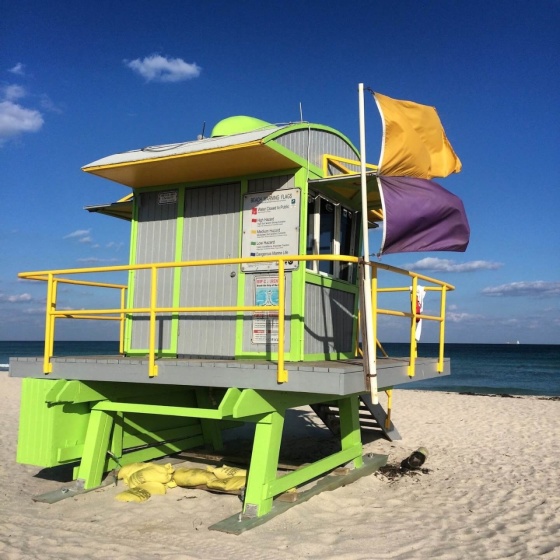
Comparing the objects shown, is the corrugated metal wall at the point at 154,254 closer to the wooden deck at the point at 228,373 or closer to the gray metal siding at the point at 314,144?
the wooden deck at the point at 228,373

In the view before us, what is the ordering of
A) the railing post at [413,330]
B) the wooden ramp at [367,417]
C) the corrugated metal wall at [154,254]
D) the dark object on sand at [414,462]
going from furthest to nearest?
the wooden ramp at [367,417]
the dark object on sand at [414,462]
the corrugated metal wall at [154,254]
the railing post at [413,330]

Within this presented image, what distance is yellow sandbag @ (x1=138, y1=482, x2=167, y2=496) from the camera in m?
7.25

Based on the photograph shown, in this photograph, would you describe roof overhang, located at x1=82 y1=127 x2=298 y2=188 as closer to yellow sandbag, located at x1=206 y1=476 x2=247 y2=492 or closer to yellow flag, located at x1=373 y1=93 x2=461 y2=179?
yellow flag, located at x1=373 y1=93 x2=461 y2=179

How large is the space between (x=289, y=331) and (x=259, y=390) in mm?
1108

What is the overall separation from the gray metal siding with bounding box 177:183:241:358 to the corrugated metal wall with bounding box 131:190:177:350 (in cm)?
23

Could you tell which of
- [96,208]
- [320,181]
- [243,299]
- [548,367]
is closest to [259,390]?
[243,299]

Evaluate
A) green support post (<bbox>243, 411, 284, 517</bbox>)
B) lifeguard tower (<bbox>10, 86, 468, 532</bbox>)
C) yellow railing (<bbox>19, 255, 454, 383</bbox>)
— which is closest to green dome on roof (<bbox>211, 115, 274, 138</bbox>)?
lifeguard tower (<bbox>10, 86, 468, 532</bbox>)

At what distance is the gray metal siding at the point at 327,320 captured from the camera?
733 cm

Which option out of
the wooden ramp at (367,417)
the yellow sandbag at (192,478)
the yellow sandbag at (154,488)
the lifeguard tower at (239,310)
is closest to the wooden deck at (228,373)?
the lifeguard tower at (239,310)

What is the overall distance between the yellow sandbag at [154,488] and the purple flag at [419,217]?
12.8 ft

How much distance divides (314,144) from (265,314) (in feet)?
7.71

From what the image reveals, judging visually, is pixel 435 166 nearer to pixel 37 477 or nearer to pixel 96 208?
pixel 96 208

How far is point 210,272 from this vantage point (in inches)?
306

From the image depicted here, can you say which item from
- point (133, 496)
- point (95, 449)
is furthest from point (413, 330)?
point (95, 449)
